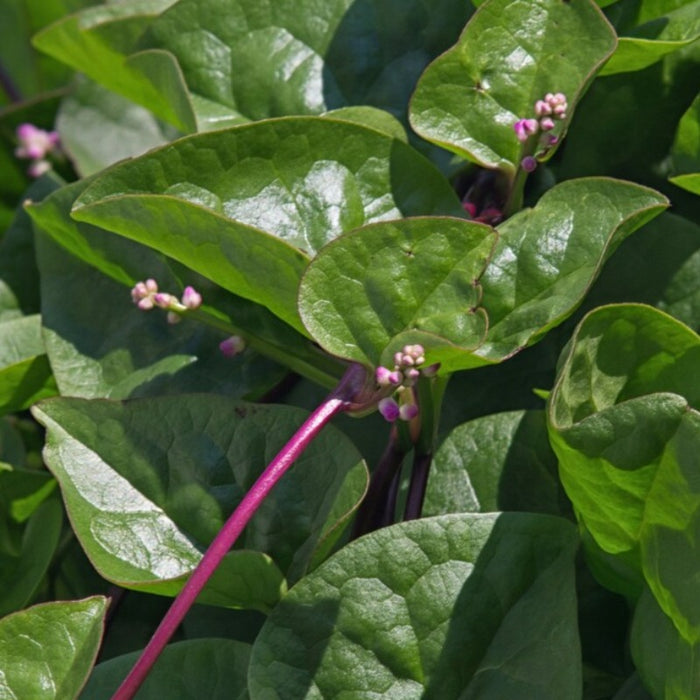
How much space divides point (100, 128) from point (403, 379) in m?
0.58

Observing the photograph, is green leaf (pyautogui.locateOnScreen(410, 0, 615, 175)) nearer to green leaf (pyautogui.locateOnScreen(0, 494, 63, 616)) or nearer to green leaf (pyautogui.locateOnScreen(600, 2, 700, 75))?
green leaf (pyautogui.locateOnScreen(600, 2, 700, 75))

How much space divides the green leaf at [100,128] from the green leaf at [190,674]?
545 millimetres

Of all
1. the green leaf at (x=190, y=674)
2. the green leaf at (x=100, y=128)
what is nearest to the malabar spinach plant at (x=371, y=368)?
the green leaf at (x=190, y=674)

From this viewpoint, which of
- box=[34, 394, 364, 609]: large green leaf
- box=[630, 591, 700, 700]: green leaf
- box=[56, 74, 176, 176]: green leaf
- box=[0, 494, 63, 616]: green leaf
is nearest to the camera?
box=[630, 591, 700, 700]: green leaf

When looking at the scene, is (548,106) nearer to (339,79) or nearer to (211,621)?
(339,79)

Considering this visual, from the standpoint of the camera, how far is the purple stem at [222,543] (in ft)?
1.89

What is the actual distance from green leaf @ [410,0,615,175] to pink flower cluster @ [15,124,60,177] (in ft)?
1.58

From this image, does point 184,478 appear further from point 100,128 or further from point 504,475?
point 100,128

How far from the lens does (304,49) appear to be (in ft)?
2.78

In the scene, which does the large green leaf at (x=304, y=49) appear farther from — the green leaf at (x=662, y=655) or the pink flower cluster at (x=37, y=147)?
the green leaf at (x=662, y=655)

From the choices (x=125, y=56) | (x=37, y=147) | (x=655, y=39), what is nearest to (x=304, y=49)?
(x=125, y=56)

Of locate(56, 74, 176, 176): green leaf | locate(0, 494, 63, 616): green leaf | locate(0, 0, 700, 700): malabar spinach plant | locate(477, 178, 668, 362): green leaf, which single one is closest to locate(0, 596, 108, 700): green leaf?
locate(0, 0, 700, 700): malabar spinach plant

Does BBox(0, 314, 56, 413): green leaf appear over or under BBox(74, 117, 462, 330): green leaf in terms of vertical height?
under

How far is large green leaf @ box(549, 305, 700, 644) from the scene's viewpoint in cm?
56
